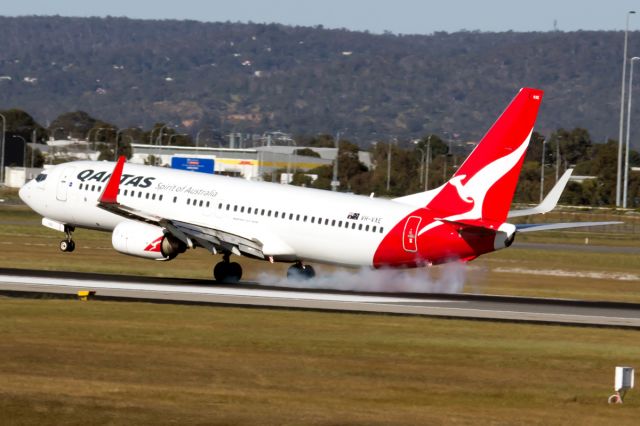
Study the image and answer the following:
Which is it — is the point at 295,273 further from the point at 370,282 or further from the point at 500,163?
the point at 500,163

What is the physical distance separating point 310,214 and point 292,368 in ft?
70.6

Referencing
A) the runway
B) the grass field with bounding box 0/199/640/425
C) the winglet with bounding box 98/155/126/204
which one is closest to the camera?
the grass field with bounding box 0/199/640/425

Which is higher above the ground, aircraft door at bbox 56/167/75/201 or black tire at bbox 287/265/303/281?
aircraft door at bbox 56/167/75/201

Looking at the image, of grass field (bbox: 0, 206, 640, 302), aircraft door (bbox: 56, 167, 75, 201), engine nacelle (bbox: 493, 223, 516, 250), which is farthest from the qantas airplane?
grass field (bbox: 0, 206, 640, 302)

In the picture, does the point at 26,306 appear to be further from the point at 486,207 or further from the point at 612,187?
the point at 612,187

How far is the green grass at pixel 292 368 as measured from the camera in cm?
2404

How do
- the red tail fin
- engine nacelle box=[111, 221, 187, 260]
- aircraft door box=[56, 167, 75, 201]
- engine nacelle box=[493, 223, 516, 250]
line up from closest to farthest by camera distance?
engine nacelle box=[493, 223, 516, 250]
the red tail fin
engine nacelle box=[111, 221, 187, 260]
aircraft door box=[56, 167, 75, 201]

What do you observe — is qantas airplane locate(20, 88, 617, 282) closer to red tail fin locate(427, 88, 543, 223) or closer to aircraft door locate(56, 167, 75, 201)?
red tail fin locate(427, 88, 543, 223)

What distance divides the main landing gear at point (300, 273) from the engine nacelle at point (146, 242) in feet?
15.8

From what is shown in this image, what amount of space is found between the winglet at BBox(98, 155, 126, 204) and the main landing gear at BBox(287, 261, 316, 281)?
7.52 metres

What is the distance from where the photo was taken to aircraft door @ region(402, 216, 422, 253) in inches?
1884

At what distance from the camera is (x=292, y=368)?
28.8m

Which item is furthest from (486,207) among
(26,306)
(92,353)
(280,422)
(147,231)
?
(280,422)

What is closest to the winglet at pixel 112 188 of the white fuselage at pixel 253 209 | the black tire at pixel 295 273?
the white fuselage at pixel 253 209
